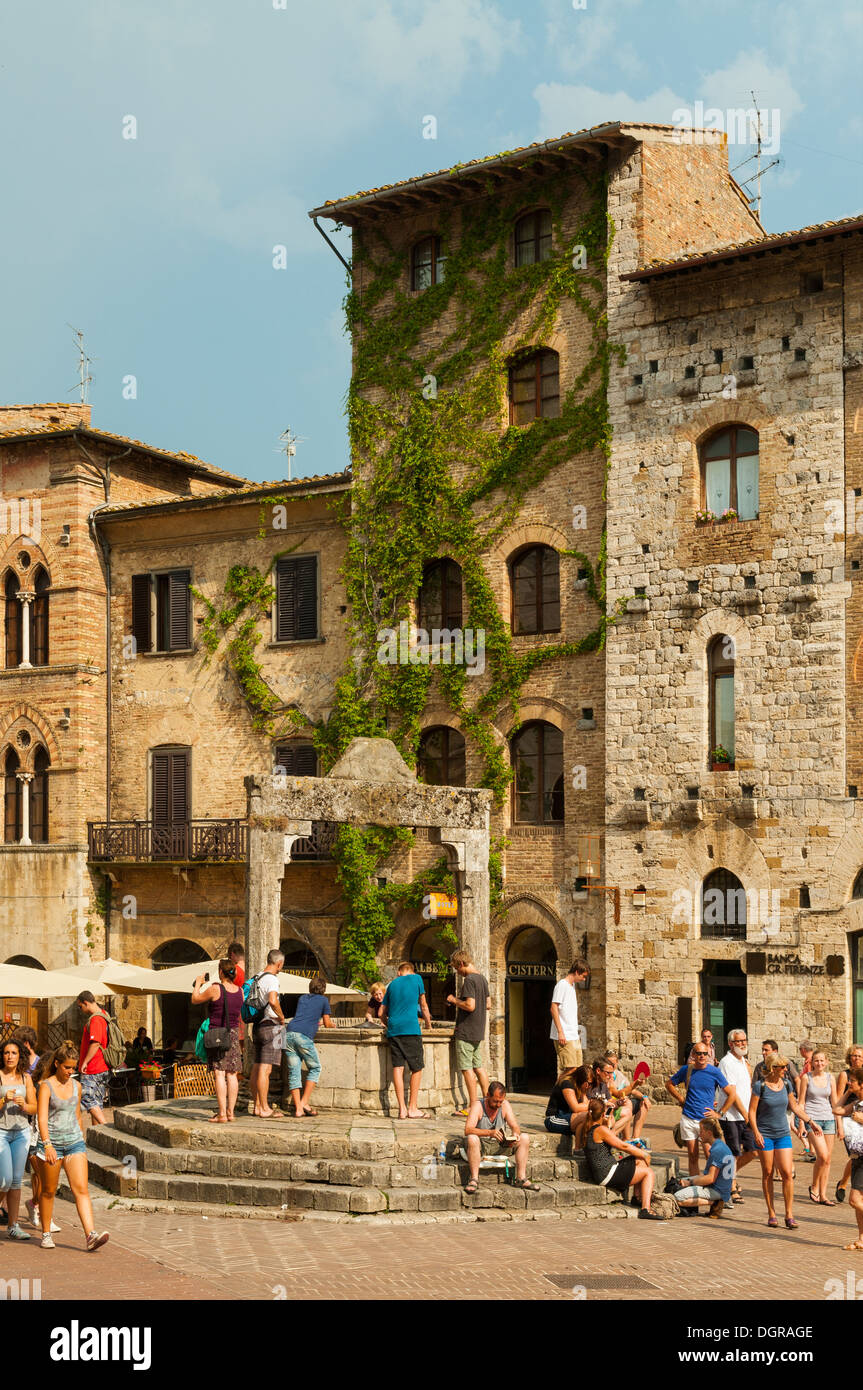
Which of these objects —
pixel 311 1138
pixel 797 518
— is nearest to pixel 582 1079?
pixel 311 1138

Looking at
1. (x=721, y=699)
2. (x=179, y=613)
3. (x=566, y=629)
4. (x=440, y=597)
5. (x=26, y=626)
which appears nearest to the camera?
(x=721, y=699)

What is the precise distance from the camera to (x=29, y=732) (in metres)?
33.5

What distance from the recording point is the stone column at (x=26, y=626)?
3366cm

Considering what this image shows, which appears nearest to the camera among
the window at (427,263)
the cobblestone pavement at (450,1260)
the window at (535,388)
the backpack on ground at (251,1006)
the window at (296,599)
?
the cobblestone pavement at (450,1260)

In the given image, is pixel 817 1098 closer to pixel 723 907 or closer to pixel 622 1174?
pixel 622 1174

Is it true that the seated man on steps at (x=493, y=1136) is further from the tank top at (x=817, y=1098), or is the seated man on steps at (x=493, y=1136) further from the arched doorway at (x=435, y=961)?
the arched doorway at (x=435, y=961)

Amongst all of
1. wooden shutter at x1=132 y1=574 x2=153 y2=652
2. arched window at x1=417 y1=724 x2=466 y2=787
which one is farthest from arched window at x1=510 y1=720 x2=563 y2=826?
wooden shutter at x1=132 y1=574 x2=153 y2=652

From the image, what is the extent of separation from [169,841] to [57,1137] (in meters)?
18.7

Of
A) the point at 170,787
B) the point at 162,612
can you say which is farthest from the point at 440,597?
the point at 170,787

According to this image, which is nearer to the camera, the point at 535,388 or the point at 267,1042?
the point at 267,1042

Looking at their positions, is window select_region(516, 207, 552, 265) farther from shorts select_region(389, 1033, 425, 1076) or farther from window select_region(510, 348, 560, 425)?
shorts select_region(389, 1033, 425, 1076)

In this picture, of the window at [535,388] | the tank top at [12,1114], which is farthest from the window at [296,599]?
the tank top at [12,1114]

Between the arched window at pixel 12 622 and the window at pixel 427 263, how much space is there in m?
10.4

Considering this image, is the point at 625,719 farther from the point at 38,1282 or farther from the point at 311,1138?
the point at 38,1282
